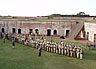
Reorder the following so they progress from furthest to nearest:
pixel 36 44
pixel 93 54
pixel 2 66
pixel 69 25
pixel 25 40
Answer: pixel 69 25
pixel 25 40
pixel 36 44
pixel 93 54
pixel 2 66

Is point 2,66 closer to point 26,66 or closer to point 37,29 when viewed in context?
point 26,66

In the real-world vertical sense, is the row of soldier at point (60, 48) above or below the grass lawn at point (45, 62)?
above

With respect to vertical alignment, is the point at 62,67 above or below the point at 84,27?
below

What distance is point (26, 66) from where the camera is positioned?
13.8m

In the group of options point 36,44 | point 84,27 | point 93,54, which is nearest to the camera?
point 93,54

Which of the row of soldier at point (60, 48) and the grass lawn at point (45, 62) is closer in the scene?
the grass lawn at point (45, 62)

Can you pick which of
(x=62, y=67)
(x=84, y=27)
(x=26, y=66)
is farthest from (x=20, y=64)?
(x=84, y=27)

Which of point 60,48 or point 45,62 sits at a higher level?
point 60,48

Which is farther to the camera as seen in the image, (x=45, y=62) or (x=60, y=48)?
(x=60, y=48)

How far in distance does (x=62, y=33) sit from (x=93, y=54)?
634 inches

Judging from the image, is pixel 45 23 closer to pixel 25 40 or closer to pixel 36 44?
pixel 25 40

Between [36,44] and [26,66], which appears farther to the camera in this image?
[36,44]

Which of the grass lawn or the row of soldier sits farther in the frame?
the row of soldier

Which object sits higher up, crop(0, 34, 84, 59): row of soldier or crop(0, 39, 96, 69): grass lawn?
crop(0, 34, 84, 59): row of soldier
